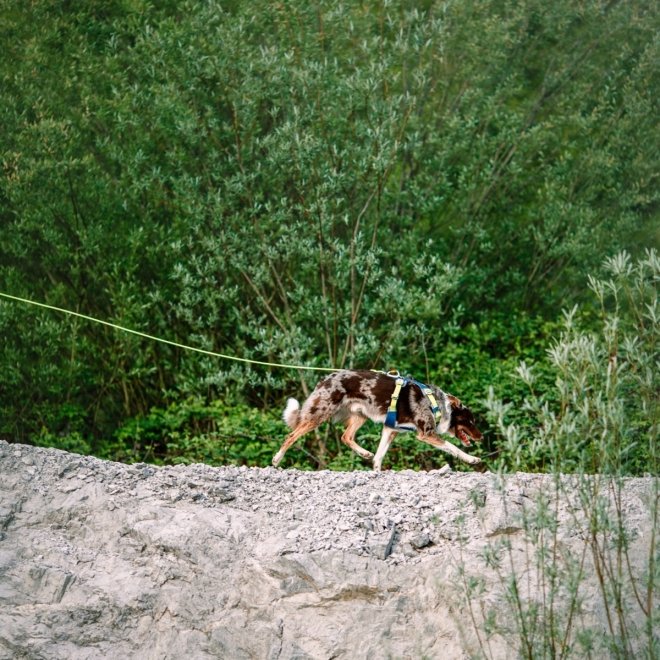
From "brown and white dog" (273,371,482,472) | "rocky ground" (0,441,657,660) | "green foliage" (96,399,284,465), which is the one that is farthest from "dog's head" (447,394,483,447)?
"green foliage" (96,399,284,465)

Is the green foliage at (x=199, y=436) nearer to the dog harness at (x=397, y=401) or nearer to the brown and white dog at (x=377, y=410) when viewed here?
the brown and white dog at (x=377, y=410)

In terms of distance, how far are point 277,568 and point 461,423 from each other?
116 inches

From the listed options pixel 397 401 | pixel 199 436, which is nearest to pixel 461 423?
pixel 397 401

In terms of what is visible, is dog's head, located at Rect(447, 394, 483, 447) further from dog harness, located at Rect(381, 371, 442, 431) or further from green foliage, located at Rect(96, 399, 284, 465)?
green foliage, located at Rect(96, 399, 284, 465)

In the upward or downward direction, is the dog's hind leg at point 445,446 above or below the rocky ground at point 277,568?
below

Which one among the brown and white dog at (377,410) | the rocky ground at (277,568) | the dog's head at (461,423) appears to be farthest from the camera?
the dog's head at (461,423)

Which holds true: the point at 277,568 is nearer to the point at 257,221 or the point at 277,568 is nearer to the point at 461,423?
the point at 461,423

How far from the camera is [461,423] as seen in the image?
9.20 metres

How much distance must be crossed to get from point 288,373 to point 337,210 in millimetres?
1811

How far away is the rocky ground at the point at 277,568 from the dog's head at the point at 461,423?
1.87 m

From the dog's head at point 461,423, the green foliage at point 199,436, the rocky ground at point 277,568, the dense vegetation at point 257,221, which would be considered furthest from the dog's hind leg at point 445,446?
the green foliage at point 199,436

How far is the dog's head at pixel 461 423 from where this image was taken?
30.1ft

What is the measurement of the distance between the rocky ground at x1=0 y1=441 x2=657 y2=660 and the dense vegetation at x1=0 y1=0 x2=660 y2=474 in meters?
3.81

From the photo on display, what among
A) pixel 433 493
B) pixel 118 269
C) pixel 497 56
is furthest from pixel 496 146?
pixel 433 493
